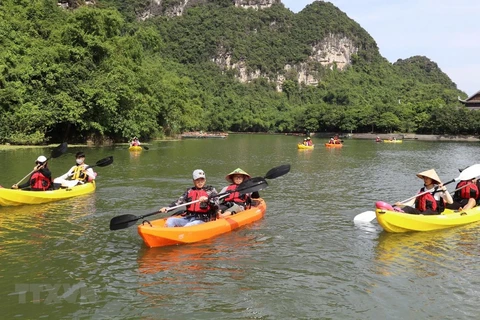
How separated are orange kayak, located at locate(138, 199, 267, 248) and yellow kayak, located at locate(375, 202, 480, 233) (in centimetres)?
287

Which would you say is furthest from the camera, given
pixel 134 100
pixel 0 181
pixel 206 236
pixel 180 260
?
pixel 134 100

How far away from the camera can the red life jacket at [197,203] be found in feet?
27.6

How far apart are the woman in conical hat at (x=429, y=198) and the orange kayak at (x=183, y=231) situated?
3628mm

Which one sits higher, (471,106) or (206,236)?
(471,106)

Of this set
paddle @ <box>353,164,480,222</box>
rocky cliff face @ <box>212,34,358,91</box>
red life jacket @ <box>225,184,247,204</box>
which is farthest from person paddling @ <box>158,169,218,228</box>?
rocky cliff face @ <box>212,34,358,91</box>

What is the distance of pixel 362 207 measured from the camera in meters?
12.2

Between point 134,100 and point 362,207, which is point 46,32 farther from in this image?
point 362,207

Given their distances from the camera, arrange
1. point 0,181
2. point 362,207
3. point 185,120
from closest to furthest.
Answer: point 362,207, point 0,181, point 185,120

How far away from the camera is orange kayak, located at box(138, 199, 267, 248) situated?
7.60 meters

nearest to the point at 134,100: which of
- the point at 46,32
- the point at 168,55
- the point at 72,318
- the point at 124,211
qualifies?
the point at 46,32

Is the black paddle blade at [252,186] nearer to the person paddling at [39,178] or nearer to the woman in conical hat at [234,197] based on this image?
the woman in conical hat at [234,197]

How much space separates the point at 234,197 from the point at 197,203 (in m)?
1.72

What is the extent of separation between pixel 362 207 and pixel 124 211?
20.9ft

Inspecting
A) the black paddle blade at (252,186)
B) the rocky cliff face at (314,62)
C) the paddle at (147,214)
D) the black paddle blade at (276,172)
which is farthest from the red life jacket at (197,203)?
the rocky cliff face at (314,62)
